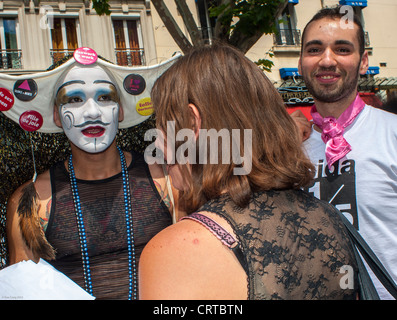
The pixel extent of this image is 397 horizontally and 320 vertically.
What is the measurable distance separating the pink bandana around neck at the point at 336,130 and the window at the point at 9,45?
1049cm

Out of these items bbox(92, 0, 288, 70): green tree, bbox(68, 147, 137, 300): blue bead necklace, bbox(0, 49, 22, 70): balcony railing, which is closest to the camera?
bbox(68, 147, 137, 300): blue bead necklace

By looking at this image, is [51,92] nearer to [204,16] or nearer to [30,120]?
[30,120]

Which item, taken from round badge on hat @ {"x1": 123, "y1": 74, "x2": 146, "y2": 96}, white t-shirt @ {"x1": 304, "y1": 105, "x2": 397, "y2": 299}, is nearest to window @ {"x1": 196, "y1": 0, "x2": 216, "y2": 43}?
round badge on hat @ {"x1": 123, "y1": 74, "x2": 146, "y2": 96}

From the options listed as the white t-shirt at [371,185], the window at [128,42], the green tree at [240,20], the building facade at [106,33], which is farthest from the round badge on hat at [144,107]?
the window at [128,42]

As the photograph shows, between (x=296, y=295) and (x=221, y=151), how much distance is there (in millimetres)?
412

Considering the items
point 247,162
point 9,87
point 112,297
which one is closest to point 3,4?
point 9,87

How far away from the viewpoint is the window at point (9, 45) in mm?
10578

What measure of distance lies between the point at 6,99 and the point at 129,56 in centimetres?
973

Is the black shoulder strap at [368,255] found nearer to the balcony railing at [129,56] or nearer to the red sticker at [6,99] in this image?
the red sticker at [6,99]

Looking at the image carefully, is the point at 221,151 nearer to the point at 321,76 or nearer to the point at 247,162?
the point at 247,162

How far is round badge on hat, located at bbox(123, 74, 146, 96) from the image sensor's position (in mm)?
2211

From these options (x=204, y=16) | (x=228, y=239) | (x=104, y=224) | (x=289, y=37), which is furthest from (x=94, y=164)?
(x=289, y=37)

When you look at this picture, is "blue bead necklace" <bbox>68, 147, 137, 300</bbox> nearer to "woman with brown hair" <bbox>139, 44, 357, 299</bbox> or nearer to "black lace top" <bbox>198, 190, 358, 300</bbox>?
"woman with brown hair" <bbox>139, 44, 357, 299</bbox>

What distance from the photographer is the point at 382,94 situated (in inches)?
541
